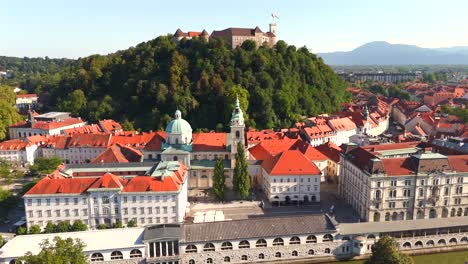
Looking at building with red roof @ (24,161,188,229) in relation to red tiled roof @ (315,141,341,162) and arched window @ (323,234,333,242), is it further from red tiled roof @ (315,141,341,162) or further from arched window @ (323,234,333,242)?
red tiled roof @ (315,141,341,162)

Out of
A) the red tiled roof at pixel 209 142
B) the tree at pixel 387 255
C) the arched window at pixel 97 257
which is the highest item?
the red tiled roof at pixel 209 142

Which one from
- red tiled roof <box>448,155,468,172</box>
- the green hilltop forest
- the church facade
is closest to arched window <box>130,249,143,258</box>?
the church facade

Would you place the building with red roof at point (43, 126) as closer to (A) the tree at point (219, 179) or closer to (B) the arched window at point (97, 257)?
(A) the tree at point (219, 179)

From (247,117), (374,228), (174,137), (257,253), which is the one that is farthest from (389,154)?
(247,117)

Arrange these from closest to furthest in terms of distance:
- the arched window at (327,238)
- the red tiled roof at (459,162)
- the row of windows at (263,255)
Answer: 1. the row of windows at (263,255)
2. the arched window at (327,238)
3. the red tiled roof at (459,162)

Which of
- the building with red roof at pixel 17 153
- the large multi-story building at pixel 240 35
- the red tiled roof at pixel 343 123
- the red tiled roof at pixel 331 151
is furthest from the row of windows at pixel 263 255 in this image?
the large multi-story building at pixel 240 35

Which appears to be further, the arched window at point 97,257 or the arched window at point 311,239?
the arched window at point 311,239

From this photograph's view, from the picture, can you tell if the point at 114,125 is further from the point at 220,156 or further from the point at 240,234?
the point at 240,234
